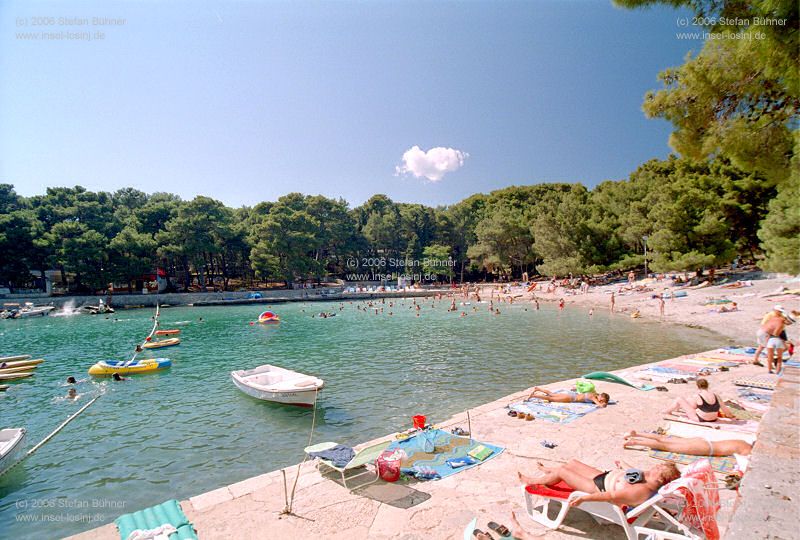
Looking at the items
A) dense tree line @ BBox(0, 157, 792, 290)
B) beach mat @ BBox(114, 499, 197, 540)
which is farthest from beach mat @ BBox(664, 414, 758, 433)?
dense tree line @ BBox(0, 157, 792, 290)

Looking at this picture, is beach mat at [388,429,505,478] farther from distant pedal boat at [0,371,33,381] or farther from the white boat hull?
the white boat hull

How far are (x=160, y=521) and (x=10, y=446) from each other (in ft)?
20.9

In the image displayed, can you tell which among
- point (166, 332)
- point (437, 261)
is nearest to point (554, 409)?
point (166, 332)

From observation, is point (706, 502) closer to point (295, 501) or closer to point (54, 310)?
point (295, 501)

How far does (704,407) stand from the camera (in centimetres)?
725

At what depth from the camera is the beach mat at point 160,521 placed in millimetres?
4867

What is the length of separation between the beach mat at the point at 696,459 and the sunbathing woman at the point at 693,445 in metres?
0.06

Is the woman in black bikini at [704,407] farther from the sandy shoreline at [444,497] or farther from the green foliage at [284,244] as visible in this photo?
the green foliage at [284,244]

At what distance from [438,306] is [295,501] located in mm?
41481

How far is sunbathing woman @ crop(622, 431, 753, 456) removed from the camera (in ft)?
18.8

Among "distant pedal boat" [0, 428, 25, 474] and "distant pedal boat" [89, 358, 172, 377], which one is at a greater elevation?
"distant pedal boat" [0, 428, 25, 474]

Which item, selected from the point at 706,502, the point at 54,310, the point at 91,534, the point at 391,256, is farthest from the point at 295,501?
the point at 391,256

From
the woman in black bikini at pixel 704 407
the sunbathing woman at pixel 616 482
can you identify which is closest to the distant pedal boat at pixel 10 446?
the sunbathing woman at pixel 616 482

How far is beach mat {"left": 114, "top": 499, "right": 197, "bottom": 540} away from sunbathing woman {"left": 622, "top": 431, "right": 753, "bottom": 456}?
6.62 meters
